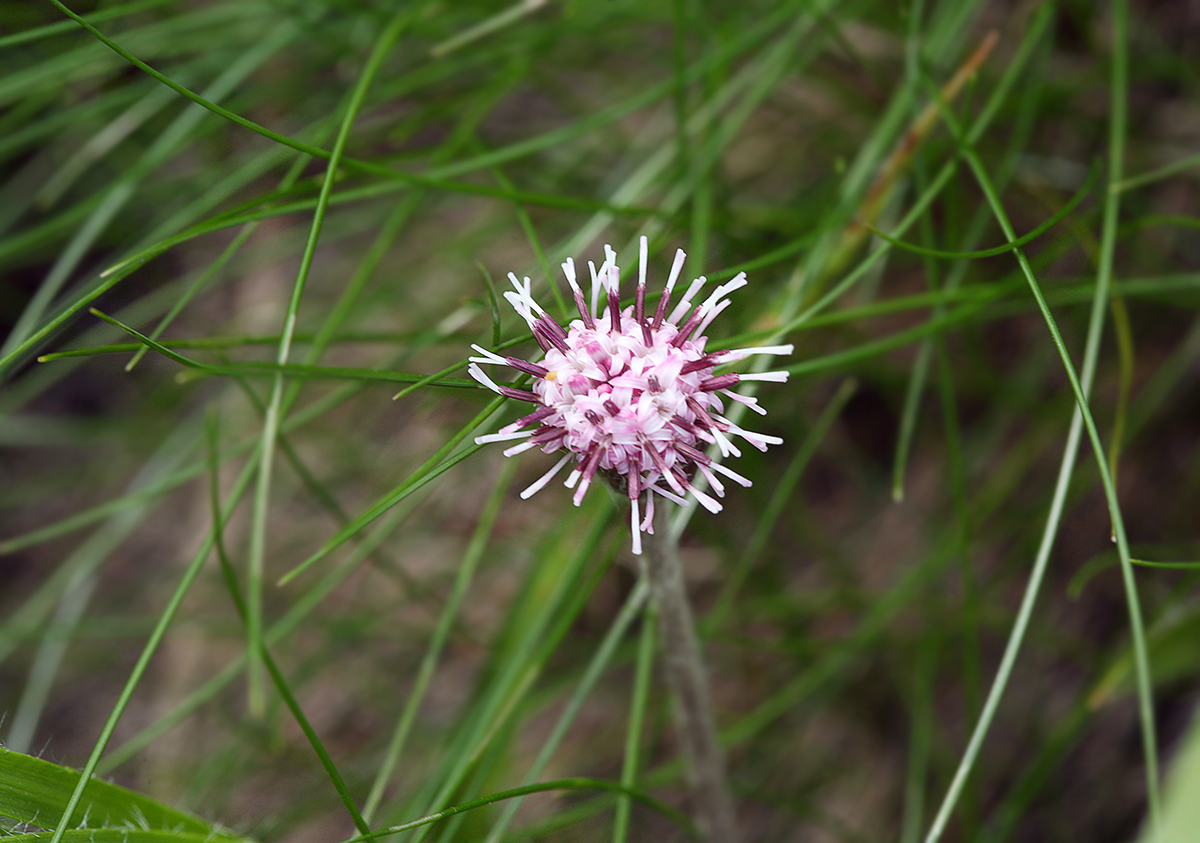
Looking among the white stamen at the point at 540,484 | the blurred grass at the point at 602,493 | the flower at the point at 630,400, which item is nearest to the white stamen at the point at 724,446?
the flower at the point at 630,400

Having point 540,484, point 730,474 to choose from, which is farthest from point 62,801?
point 730,474

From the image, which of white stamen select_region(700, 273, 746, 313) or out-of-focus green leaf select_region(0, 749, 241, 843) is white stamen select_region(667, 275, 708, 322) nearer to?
white stamen select_region(700, 273, 746, 313)

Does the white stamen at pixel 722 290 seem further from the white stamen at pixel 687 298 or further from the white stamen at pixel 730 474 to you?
the white stamen at pixel 730 474

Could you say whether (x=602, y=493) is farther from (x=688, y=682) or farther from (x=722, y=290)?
(x=722, y=290)

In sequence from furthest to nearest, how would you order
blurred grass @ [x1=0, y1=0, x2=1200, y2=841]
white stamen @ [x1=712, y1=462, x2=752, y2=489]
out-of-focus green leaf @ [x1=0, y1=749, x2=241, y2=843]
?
blurred grass @ [x1=0, y1=0, x2=1200, y2=841] < out-of-focus green leaf @ [x1=0, y1=749, x2=241, y2=843] < white stamen @ [x1=712, y1=462, x2=752, y2=489]

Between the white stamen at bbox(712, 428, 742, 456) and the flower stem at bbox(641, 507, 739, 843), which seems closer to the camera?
the white stamen at bbox(712, 428, 742, 456)

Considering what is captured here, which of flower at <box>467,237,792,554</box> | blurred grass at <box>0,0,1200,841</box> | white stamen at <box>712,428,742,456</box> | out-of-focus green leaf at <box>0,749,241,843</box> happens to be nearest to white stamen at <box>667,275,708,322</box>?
flower at <box>467,237,792,554</box>

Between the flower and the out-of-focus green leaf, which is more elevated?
the flower
